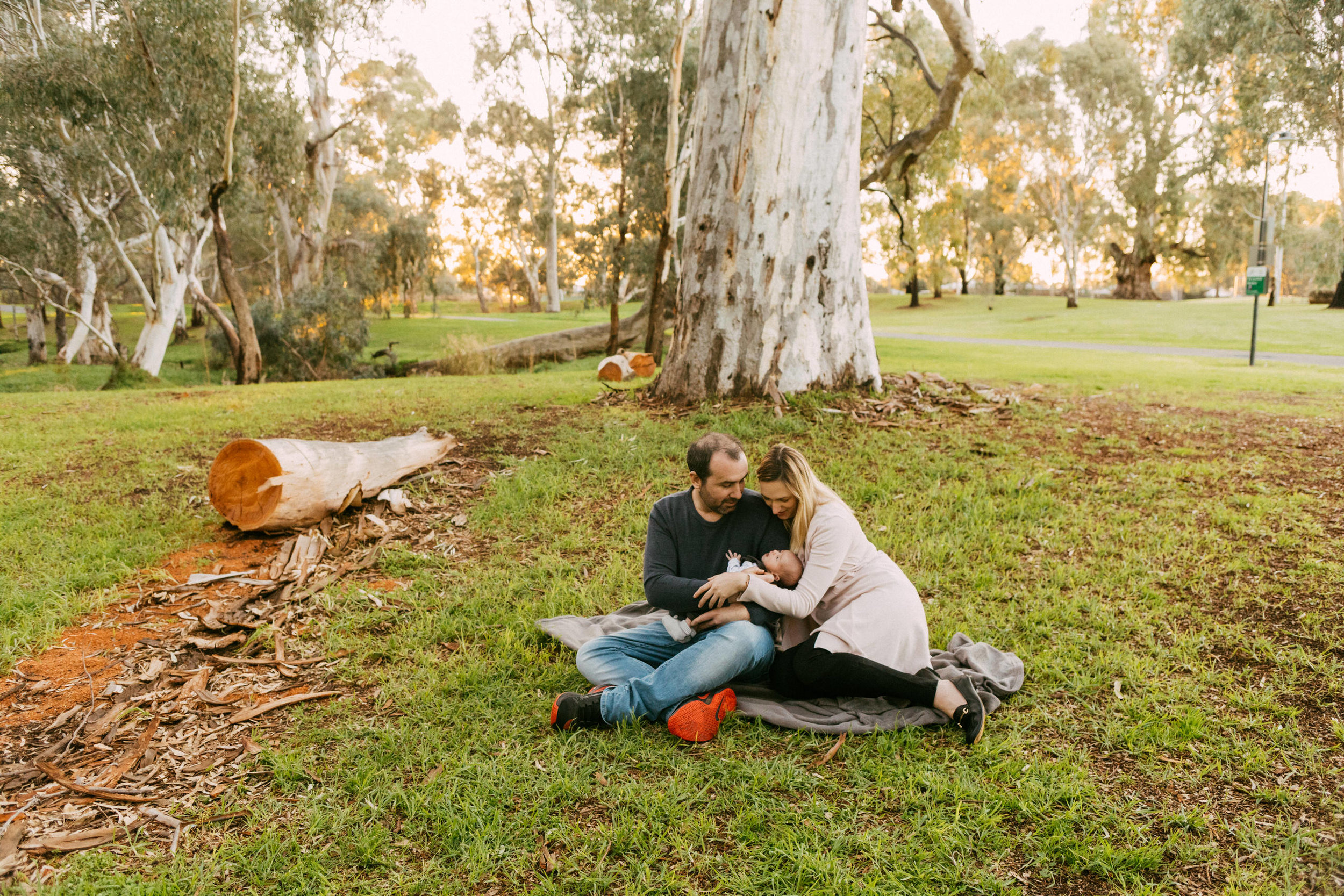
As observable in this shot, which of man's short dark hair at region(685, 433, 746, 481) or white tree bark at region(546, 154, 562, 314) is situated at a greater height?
white tree bark at region(546, 154, 562, 314)

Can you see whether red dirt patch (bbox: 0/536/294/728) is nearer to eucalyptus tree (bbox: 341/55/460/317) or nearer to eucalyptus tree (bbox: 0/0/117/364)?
eucalyptus tree (bbox: 0/0/117/364)

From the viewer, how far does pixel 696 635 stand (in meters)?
3.63

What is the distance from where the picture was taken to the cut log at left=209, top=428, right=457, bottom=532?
516 cm

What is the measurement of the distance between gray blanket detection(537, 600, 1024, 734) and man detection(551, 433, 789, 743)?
0.50 feet

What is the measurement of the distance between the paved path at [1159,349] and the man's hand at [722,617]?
1725cm

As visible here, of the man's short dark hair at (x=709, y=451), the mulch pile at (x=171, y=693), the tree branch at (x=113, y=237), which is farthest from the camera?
the tree branch at (x=113, y=237)

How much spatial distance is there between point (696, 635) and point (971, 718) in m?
1.22

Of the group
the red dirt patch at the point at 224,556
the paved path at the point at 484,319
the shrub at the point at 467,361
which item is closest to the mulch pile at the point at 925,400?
the red dirt patch at the point at 224,556

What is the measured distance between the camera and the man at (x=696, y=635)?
3.31m

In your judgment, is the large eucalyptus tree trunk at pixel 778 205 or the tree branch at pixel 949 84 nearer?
the large eucalyptus tree trunk at pixel 778 205

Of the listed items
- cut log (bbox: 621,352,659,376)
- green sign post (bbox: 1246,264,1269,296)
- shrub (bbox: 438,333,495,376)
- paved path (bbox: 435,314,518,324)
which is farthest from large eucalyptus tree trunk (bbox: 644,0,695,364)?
paved path (bbox: 435,314,518,324)

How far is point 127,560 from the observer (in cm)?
492

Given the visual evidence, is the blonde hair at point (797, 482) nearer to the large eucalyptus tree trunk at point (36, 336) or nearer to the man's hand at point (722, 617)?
the man's hand at point (722, 617)

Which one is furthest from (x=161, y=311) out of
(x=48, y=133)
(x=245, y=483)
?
(x=245, y=483)
